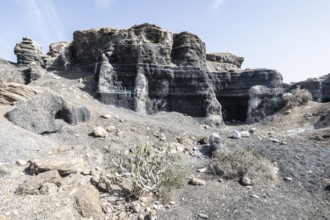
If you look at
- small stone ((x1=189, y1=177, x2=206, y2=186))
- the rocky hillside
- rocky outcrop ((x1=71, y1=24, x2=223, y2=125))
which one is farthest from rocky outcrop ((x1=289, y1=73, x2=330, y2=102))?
small stone ((x1=189, y1=177, x2=206, y2=186))

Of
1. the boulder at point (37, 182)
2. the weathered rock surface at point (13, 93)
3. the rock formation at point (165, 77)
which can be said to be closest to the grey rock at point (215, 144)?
the boulder at point (37, 182)

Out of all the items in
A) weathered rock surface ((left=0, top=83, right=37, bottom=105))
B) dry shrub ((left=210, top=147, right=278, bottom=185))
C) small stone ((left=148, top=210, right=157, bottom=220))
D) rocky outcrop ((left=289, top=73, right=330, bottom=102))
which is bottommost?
small stone ((left=148, top=210, right=157, bottom=220))

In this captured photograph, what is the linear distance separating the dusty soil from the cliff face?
136 inches

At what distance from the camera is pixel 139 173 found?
191 inches

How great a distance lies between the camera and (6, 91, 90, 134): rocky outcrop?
6234 millimetres

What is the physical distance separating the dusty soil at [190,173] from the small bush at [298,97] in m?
5.25

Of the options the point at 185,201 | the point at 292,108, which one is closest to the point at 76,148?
the point at 185,201

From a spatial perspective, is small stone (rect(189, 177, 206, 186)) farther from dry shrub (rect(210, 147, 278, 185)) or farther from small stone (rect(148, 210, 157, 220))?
small stone (rect(148, 210, 157, 220))

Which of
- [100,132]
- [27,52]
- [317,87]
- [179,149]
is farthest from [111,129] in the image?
[317,87]

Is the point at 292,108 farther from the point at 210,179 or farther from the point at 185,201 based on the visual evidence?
the point at 185,201

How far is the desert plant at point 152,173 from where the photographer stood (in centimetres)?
480

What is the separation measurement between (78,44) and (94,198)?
11.3 meters

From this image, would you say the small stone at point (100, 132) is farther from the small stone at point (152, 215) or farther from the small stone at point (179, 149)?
the small stone at point (152, 215)

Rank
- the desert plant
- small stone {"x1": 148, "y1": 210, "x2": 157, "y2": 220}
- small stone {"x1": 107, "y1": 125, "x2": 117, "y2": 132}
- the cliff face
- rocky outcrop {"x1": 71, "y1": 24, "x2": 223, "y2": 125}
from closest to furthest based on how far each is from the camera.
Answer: small stone {"x1": 148, "y1": 210, "x2": 157, "y2": 220} < the desert plant < small stone {"x1": 107, "y1": 125, "x2": 117, "y2": 132} < rocky outcrop {"x1": 71, "y1": 24, "x2": 223, "y2": 125} < the cliff face
